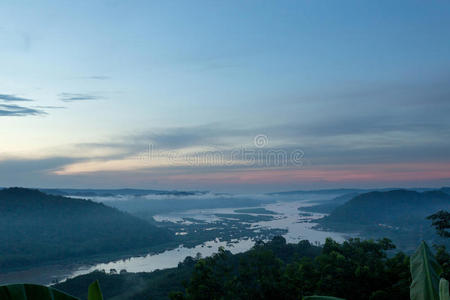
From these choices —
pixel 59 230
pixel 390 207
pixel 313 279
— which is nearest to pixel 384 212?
pixel 390 207

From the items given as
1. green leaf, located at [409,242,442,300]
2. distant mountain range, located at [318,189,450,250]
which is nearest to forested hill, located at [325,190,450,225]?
distant mountain range, located at [318,189,450,250]

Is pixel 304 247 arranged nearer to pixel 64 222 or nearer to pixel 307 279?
pixel 307 279

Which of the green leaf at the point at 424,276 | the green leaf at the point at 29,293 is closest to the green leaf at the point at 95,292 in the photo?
the green leaf at the point at 29,293

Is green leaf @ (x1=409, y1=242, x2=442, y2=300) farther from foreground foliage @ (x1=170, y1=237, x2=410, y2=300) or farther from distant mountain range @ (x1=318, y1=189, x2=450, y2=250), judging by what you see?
distant mountain range @ (x1=318, y1=189, x2=450, y2=250)

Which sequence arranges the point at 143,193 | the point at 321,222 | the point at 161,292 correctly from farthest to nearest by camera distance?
the point at 143,193, the point at 321,222, the point at 161,292

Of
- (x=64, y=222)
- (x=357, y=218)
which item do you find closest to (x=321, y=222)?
(x=357, y=218)

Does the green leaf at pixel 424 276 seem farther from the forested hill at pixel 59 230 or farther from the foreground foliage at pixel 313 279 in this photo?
the forested hill at pixel 59 230

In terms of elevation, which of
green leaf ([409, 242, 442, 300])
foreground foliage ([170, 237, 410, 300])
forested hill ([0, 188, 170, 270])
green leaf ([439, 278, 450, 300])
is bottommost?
forested hill ([0, 188, 170, 270])
